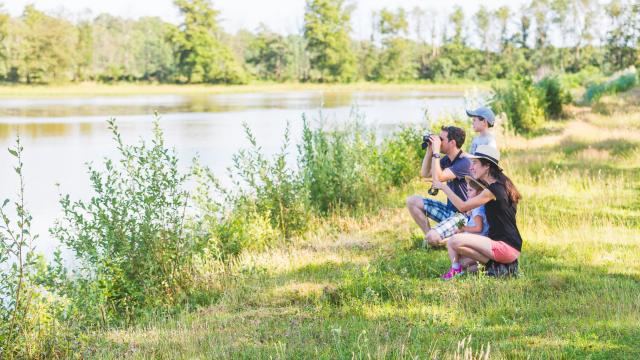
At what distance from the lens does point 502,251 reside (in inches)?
225

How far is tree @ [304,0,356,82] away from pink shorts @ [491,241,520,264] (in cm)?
7012

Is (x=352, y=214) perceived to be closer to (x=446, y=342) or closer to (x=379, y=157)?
(x=379, y=157)

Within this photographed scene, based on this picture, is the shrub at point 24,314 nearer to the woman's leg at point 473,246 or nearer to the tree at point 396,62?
the woman's leg at point 473,246

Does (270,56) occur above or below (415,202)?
above

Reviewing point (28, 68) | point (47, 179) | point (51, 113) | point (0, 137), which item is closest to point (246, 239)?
point (47, 179)

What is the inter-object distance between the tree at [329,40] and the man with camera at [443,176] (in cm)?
6848

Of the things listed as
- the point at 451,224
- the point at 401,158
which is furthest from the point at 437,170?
the point at 401,158

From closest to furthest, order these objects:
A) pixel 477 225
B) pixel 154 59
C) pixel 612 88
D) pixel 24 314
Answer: pixel 24 314 → pixel 477 225 → pixel 612 88 → pixel 154 59

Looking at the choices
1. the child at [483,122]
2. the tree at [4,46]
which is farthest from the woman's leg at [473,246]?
the tree at [4,46]

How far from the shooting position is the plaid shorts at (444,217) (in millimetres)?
6859

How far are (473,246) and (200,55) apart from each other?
69651 mm

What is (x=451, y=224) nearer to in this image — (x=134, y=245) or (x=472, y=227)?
(x=472, y=227)

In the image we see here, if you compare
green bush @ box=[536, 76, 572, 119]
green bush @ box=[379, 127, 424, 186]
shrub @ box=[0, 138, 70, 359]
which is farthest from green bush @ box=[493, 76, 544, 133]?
shrub @ box=[0, 138, 70, 359]

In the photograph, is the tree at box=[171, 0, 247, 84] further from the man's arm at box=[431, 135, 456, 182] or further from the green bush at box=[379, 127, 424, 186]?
the man's arm at box=[431, 135, 456, 182]
